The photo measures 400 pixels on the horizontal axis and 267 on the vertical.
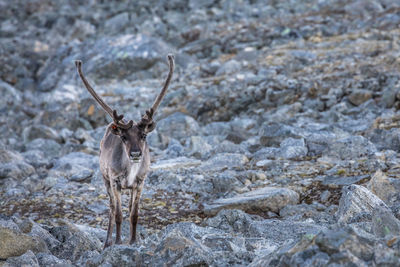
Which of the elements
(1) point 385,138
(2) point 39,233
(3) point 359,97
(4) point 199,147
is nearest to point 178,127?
(4) point 199,147

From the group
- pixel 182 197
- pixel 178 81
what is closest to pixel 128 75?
pixel 178 81

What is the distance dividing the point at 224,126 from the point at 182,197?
16.4 feet

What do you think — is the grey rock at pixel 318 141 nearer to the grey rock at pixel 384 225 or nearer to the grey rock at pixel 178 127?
the grey rock at pixel 178 127

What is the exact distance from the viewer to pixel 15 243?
18.7 ft

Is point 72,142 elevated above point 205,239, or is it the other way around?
point 205,239

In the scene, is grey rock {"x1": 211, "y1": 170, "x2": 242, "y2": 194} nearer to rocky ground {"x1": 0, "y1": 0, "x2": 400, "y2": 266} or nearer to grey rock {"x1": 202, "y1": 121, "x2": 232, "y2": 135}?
rocky ground {"x1": 0, "y1": 0, "x2": 400, "y2": 266}

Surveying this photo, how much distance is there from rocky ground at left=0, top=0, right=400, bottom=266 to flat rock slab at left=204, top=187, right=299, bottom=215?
23mm

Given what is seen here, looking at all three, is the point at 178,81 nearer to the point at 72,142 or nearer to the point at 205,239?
the point at 72,142

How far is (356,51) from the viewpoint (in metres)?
17.9

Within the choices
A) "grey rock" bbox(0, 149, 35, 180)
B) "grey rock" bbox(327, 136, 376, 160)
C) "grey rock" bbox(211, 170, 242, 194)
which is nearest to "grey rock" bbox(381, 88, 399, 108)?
"grey rock" bbox(327, 136, 376, 160)

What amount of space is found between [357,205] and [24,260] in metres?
4.09

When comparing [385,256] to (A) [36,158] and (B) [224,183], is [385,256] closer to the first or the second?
(B) [224,183]

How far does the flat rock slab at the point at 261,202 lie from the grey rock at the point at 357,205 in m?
1.61

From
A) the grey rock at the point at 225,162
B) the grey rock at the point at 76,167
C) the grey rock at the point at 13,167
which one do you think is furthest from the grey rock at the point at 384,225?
the grey rock at the point at 13,167
